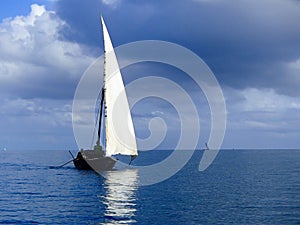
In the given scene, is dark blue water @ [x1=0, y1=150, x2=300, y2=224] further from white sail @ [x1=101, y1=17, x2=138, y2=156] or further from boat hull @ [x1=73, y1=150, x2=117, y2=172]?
white sail @ [x1=101, y1=17, x2=138, y2=156]

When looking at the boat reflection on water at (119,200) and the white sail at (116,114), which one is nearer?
the boat reflection on water at (119,200)

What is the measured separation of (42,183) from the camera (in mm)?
90688

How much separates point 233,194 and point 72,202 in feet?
88.8

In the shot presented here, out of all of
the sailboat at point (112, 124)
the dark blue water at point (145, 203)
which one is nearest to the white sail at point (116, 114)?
the sailboat at point (112, 124)

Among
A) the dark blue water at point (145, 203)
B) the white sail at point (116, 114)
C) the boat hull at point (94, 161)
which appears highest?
the white sail at point (116, 114)

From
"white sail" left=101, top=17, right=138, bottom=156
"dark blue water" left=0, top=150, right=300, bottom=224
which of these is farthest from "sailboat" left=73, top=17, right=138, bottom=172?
"dark blue water" left=0, top=150, right=300, bottom=224

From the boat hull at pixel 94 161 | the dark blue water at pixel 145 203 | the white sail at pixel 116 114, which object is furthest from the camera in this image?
the white sail at pixel 116 114

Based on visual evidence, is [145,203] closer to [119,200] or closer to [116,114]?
[119,200]

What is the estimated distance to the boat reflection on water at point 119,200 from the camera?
51.0 meters

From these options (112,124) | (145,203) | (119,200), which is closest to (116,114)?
(112,124)

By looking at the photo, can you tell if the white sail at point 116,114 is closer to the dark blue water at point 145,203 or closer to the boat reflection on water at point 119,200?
the boat reflection on water at point 119,200

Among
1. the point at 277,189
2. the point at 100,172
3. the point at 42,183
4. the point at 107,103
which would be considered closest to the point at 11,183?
the point at 42,183

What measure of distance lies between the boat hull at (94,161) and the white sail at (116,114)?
2.03 m

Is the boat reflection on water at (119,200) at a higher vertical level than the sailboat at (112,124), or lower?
lower
